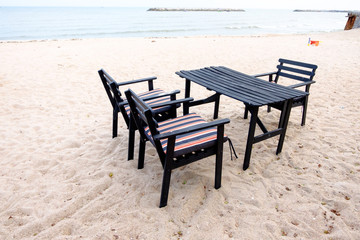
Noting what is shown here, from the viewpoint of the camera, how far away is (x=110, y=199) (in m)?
2.55

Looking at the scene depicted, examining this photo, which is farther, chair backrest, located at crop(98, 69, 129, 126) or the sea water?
the sea water

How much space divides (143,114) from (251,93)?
4.74ft

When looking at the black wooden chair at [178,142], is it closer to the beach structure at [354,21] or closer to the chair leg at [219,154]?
the chair leg at [219,154]

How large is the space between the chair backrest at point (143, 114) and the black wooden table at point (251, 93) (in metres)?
0.91

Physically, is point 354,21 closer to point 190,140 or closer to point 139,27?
point 139,27

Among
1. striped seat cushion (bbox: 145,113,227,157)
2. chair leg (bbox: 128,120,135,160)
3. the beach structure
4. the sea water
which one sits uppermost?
striped seat cushion (bbox: 145,113,227,157)

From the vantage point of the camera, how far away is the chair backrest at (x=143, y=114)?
2.06 meters

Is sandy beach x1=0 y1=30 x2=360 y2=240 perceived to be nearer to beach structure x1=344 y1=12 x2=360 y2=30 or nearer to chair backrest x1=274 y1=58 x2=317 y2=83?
chair backrest x1=274 y1=58 x2=317 y2=83

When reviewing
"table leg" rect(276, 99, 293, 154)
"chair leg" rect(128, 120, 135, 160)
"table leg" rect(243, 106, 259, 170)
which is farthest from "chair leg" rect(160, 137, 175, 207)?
"table leg" rect(276, 99, 293, 154)

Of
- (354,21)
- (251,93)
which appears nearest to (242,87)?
(251,93)

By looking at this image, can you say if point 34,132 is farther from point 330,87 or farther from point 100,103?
point 330,87

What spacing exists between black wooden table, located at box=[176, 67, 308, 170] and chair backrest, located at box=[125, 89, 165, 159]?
0.91 meters

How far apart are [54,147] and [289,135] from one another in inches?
138

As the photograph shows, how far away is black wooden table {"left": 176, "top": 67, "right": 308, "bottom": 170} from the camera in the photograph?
2775 millimetres
